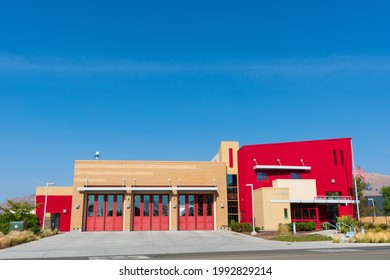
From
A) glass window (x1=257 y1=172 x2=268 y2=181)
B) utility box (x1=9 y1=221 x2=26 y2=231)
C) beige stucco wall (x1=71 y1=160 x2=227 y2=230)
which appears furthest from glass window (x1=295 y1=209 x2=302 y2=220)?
utility box (x1=9 y1=221 x2=26 y2=231)

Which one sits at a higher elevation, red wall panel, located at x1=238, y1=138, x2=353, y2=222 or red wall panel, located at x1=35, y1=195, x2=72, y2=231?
red wall panel, located at x1=238, y1=138, x2=353, y2=222

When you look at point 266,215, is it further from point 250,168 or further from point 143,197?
point 143,197

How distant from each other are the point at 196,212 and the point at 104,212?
9835mm

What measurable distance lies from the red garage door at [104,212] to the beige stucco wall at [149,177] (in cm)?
70

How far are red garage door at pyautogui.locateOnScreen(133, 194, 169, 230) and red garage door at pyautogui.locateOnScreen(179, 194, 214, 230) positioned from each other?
174 cm

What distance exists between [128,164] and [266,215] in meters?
15.4

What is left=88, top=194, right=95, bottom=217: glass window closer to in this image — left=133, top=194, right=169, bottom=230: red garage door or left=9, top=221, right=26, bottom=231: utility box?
left=133, top=194, right=169, bottom=230: red garage door

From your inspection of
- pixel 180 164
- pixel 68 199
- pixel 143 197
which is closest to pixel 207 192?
pixel 180 164

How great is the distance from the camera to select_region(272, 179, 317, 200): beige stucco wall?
36.8 metres

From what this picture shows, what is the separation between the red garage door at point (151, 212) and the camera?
3806 centimetres

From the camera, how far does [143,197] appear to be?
38562 millimetres

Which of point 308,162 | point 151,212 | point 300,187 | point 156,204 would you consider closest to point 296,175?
point 308,162
